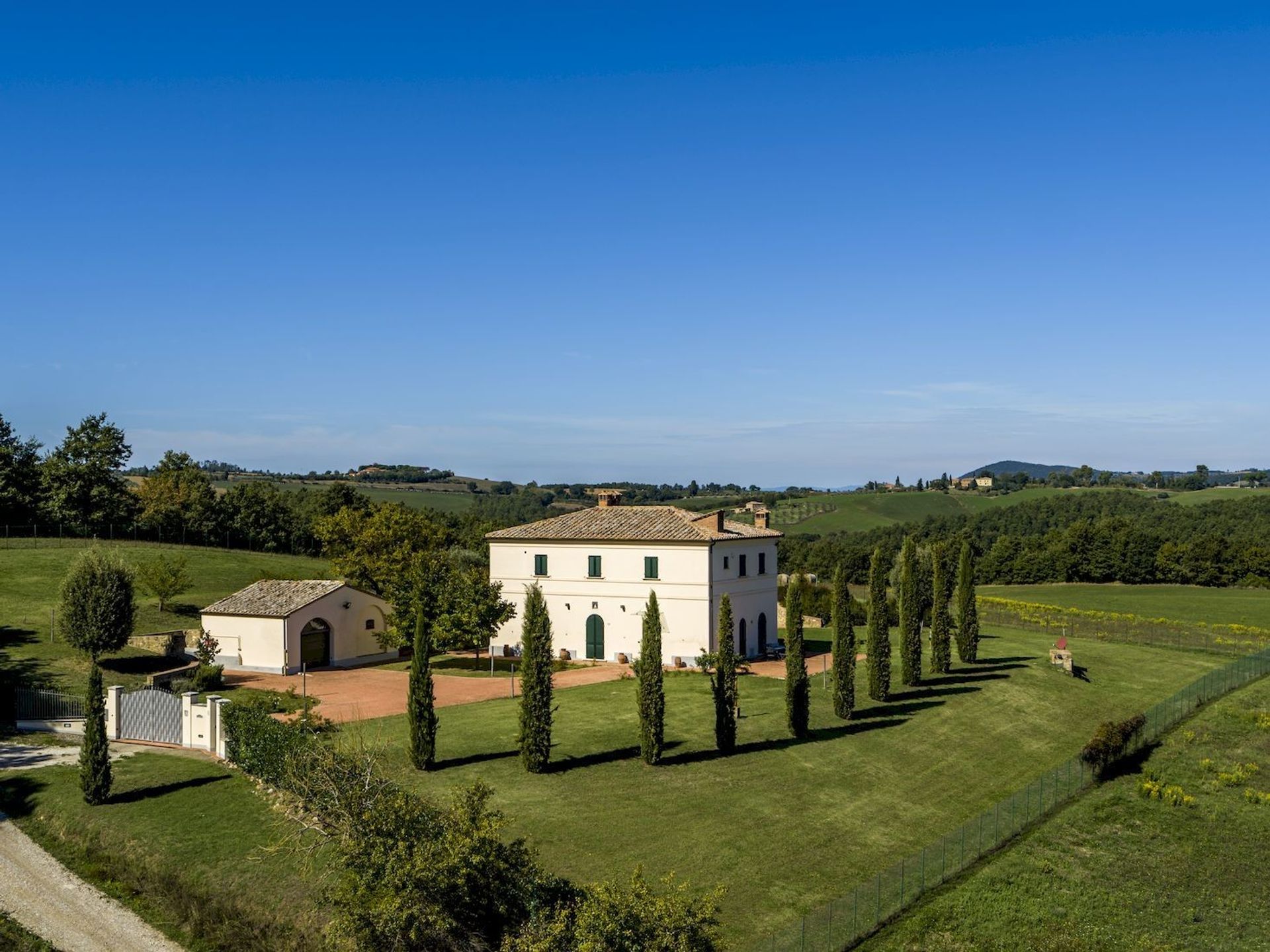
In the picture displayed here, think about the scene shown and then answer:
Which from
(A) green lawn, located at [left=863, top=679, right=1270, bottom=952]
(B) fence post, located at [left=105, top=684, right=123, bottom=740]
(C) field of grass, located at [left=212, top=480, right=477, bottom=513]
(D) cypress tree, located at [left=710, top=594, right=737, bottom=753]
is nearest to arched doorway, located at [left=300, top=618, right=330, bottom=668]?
(B) fence post, located at [left=105, top=684, right=123, bottom=740]

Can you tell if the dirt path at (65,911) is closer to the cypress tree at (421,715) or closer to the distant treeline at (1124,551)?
the cypress tree at (421,715)

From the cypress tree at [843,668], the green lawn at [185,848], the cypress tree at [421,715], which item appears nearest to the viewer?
the green lawn at [185,848]

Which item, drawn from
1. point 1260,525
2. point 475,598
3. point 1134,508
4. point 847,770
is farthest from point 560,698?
point 1134,508

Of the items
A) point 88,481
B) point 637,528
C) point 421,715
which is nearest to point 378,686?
point 637,528

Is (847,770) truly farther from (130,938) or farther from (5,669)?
(5,669)

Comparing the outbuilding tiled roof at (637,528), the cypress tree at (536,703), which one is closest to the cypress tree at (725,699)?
the cypress tree at (536,703)

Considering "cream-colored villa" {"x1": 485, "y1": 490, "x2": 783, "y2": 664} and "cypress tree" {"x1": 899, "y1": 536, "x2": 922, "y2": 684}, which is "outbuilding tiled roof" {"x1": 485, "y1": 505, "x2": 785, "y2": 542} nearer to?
"cream-colored villa" {"x1": 485, "y1": 490, "x2": 783, "y2": 664}

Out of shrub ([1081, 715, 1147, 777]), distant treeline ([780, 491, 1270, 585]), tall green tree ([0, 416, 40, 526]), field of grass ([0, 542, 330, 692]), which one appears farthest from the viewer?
distant treeline ([780, 491, 1270, 585])
